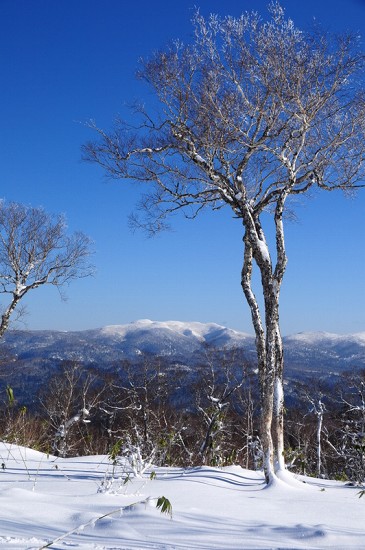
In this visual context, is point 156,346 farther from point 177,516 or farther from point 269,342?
point 177,516

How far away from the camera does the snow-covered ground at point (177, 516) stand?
2520 mm

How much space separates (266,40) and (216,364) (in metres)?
18.8

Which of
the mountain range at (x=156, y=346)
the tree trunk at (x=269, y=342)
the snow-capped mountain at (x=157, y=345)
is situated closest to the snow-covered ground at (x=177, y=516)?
the tree trunk at (x=269, y=342)

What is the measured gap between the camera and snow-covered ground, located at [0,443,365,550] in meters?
2.52

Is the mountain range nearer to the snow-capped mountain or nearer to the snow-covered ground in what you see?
the snow-capped mountain

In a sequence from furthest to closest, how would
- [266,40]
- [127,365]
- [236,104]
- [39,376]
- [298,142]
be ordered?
[39,376]
[127,365]
[298,142]
[236,104]
[266,40]

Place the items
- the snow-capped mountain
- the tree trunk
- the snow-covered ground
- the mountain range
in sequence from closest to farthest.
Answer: the snow-covered ground
the tree trunk
the mountain range
the snow-capped mountain

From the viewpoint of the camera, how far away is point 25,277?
1547 centimetres

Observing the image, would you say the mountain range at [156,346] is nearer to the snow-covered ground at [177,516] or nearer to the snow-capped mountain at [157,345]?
the snow-capped mountain at [157,345]

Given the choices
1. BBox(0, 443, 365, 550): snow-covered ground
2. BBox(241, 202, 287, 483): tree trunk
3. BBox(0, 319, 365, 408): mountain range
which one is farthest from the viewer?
BBox(0, 319, 365, 408): mountain range

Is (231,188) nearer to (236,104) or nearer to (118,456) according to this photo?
(236,104)

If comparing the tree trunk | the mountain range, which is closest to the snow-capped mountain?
the mountain range

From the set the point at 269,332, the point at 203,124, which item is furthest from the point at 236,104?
the point at 269,332

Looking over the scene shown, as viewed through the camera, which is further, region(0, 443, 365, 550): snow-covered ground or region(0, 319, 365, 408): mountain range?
region(0, 319, 365, 408): mountain range
